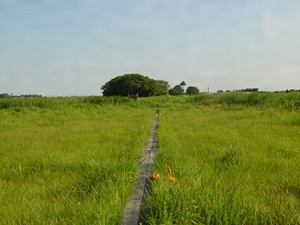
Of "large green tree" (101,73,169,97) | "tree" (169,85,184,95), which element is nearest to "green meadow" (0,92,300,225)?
"large green tree" (101,73,169,97)

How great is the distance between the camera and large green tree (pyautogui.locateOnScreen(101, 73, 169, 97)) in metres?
41.5

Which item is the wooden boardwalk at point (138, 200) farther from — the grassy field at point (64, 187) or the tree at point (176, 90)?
the tree at point (176, 90)

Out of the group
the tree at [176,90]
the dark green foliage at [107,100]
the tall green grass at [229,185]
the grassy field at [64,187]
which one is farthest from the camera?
the tree at [176,90]

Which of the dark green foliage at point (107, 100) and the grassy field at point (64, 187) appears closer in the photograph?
the grassy field at point (64, 187)

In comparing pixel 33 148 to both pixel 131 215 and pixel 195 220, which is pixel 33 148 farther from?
pixel 195 220

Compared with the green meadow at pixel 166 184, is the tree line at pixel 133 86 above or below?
above

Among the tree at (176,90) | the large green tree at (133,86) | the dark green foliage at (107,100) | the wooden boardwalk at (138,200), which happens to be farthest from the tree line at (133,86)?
the wooden boardwalk at (138,200)

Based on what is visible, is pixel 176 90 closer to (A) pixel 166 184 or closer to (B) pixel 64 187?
(B) pixel 64 187

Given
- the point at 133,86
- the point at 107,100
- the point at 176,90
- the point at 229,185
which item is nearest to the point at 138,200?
the point at 229,185

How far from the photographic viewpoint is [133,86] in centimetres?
4144

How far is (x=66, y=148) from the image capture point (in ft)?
Result: 17.7

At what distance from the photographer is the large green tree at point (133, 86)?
4153cm

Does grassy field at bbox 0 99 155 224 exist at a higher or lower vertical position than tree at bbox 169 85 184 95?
lower

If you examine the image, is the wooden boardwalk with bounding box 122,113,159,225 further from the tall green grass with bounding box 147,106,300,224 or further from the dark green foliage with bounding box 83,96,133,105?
the dark green foliage with bounding box 83,96,133,105
